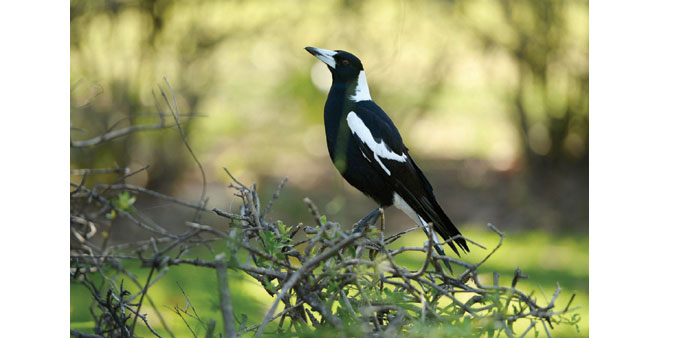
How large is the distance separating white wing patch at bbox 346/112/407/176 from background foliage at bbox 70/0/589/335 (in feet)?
2.60

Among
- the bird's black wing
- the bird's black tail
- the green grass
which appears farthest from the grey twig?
the bird's black wing

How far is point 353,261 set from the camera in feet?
2.46

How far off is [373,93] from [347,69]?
1564 millimetres

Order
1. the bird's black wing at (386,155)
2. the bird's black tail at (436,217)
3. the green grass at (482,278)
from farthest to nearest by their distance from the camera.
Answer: the bird's black wing at (386,155)
the bird's black tail at (436,217)
the green grass at (482,278)

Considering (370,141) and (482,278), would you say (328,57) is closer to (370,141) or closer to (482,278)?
(370,141)

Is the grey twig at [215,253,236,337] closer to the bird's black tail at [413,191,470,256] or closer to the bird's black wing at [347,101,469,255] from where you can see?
the bird's black tail at [413,191,470,256]

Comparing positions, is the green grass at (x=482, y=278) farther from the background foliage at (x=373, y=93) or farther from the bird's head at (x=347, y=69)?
the bird's head at (x=347, y=69)

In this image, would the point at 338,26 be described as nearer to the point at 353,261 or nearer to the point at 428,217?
the point at 428,217

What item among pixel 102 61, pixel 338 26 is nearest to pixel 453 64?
pixel 338 26

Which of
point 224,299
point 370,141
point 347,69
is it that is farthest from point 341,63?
point 224,299

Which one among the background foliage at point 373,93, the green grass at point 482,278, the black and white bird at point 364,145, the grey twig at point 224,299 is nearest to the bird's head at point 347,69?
the black and white bird at point 364,145

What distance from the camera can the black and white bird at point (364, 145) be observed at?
1.54m

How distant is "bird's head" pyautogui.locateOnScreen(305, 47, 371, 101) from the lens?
155 centimetres

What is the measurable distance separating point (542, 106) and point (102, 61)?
200cm
